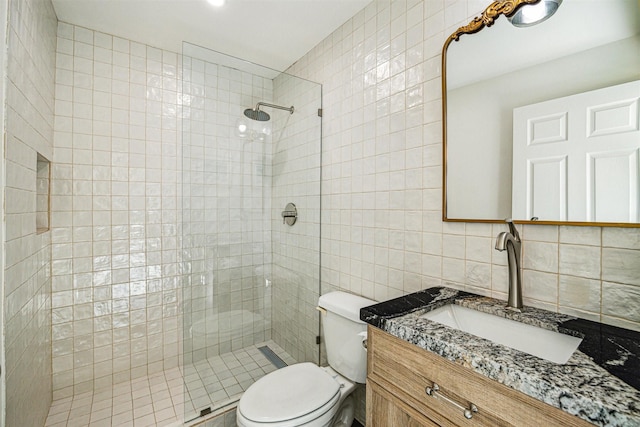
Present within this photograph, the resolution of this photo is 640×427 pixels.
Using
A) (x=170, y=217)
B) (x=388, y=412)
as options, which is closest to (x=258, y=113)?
(x=170, y=217)

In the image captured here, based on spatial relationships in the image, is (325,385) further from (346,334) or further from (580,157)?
(580,157)

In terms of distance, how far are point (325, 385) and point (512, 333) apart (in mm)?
896

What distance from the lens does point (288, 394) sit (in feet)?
4.49

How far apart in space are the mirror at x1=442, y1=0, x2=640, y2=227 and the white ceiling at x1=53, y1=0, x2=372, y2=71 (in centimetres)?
89

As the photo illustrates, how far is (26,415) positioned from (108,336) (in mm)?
829

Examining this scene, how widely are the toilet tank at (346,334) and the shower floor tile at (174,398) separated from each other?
638 millimetres

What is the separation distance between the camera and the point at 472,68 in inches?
47.6

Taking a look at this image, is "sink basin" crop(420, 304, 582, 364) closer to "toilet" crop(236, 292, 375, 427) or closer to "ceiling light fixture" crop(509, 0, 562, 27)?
"toilet" crop(236, 292, 375, 427)

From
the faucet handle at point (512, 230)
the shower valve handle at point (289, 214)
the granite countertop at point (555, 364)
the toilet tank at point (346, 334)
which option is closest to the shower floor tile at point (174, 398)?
the toilet tank at point (346, 334)

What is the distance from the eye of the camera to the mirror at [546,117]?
863mm

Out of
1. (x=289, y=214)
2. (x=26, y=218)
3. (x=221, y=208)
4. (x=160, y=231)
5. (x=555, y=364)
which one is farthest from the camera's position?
(x=160, y=231)

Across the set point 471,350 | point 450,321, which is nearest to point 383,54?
point 450,321

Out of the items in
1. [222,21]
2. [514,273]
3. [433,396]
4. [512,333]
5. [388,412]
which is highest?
[222,21]

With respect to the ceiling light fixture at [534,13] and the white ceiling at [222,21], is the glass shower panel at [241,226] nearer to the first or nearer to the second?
the white ceiling at [222,21]
